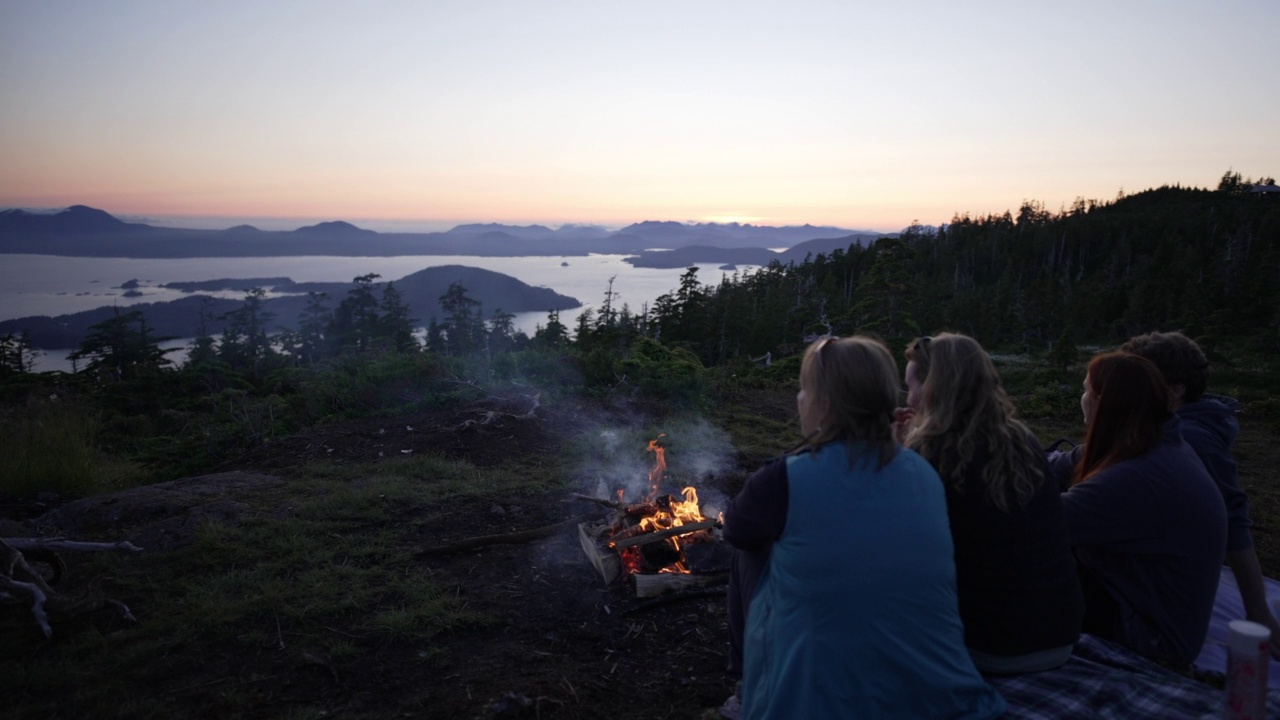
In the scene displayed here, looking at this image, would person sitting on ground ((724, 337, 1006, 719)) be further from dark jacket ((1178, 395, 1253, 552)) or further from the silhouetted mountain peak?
the silhouetted mountain peak

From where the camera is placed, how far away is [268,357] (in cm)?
2956

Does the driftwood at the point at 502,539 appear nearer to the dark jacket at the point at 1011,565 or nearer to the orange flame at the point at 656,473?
the orange flame at the point at 656,473

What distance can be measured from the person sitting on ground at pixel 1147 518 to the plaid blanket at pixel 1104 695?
13.4 inches

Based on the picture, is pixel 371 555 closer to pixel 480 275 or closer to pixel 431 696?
pixel 431 696

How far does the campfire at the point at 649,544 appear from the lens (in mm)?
4359

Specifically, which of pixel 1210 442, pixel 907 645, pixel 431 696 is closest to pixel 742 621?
pixel 907 645

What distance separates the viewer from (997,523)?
2291 millimetres

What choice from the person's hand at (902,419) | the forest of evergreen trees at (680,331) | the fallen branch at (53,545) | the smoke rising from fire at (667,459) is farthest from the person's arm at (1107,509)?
the forest of evergreen trees at (680,331)

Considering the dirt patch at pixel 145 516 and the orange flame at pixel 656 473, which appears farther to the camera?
the orange flame at pixel 656 473

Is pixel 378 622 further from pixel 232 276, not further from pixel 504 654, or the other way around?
pixel 232 276

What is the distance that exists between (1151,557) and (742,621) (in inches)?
72.3

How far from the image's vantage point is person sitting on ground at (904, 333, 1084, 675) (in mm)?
2285

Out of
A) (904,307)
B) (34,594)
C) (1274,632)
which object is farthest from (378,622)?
(904,307)

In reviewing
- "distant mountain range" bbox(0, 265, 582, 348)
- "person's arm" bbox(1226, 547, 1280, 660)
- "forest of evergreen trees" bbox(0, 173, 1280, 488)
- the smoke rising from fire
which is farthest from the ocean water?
"person's arm" bbox(1226, 547, 1280, 660)
